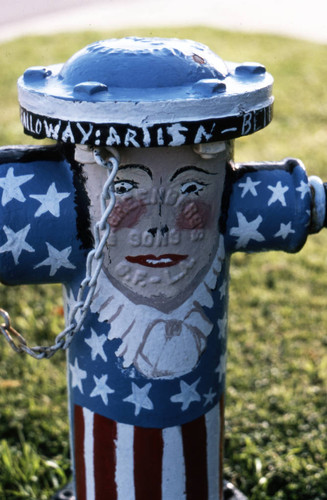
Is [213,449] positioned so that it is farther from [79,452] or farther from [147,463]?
[79,452]

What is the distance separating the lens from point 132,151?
1.61m

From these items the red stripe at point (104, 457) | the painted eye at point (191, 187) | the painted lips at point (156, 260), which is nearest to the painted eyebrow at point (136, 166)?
the painted eye at point (191, 187)

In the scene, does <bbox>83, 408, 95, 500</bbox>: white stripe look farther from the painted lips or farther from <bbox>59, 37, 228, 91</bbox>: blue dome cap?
<bbox>59, 37, 228, 91</bbox>: blue dome cap

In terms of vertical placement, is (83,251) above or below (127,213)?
below

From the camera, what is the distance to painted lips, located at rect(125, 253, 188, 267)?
1.71 m

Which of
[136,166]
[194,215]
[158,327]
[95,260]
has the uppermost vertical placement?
[136,166]

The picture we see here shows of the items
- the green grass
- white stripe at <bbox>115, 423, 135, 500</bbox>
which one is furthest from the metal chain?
the green grass

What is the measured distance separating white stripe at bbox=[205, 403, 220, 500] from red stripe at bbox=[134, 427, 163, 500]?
0.54 ft

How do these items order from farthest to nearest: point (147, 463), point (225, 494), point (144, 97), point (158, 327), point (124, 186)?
point (225, 494)
point (147, 463)
point (158, 327)
point (124, 186)
point (144, 97)

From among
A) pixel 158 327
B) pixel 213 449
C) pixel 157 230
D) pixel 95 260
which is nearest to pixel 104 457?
pixel 213 449

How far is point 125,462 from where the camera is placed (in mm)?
1885

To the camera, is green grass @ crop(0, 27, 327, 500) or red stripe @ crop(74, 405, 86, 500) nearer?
red stripe @ crop(74, 405, 86, 500)

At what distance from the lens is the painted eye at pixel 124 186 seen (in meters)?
1.64

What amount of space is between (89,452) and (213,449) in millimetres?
356
